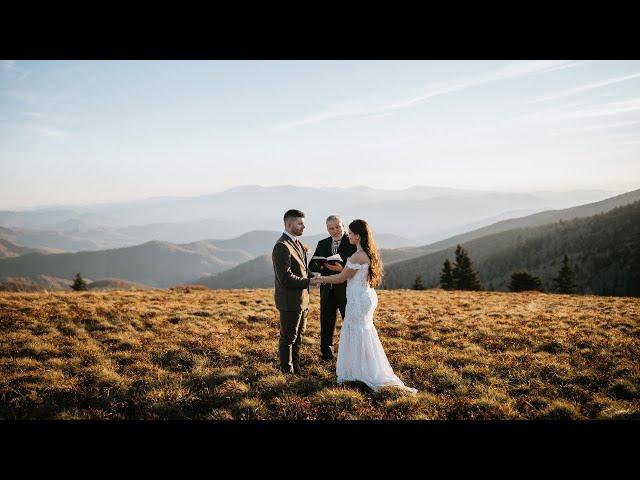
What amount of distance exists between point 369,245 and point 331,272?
4.62ft

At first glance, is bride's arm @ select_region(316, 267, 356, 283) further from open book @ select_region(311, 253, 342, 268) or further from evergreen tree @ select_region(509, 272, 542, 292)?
evergreen tree @ select_region(509, 272, 542, 292)

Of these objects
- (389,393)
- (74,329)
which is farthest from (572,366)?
(74,329)

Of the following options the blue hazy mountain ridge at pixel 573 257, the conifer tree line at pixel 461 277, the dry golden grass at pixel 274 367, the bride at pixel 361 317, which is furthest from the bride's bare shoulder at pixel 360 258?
the blue hazy mountain ridge at pixel 573 257

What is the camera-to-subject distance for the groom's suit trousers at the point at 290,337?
7.30 meters

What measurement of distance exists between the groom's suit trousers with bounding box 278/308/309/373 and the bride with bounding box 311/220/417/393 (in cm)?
81

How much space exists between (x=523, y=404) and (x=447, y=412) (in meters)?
1.51

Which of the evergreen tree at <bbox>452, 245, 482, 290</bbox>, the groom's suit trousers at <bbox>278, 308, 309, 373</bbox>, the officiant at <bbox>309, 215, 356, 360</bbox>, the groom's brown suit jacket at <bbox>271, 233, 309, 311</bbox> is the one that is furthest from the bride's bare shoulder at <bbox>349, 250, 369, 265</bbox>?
the evergreen tree at <bbox>452, 245, 482, 290</bbox>

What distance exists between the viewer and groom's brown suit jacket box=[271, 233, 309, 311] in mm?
6938

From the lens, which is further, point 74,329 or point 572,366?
point 74,329

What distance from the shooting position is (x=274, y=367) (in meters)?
8.09
